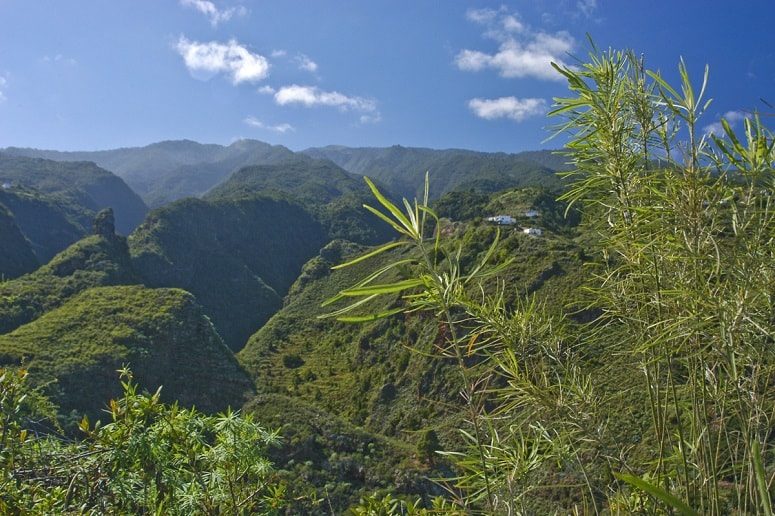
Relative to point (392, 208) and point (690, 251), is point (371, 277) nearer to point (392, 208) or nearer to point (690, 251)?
point (392, 208)

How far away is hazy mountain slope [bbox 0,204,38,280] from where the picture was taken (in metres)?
68.1

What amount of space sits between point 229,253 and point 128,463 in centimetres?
10231

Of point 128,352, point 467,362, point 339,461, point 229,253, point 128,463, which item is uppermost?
point 128,463

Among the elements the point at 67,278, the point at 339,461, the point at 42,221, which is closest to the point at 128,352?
the point at 339,461

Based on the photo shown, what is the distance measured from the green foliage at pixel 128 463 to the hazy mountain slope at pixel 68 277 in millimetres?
41533

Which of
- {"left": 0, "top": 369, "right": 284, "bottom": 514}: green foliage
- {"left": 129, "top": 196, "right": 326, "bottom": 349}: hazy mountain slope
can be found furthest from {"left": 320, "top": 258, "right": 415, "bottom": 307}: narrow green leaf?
{"left": 129, "top": 196, "right": 326, "bottom": 349}: hazy mountain slope

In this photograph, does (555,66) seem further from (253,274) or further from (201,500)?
(253,274)

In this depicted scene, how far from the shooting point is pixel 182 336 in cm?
3825

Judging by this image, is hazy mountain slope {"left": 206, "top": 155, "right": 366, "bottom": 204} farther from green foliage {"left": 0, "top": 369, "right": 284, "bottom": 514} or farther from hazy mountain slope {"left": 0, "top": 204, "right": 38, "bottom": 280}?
green foliage {"left": 0, "top": 369, "right": 284, "bottom": 514}

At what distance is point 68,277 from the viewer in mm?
51062

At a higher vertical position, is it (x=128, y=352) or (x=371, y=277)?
(x=371, y=277)

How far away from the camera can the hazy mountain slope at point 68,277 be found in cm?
4178

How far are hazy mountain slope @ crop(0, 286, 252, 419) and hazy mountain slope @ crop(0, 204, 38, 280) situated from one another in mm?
34083

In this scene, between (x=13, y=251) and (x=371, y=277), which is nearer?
(x=371, y=277)
